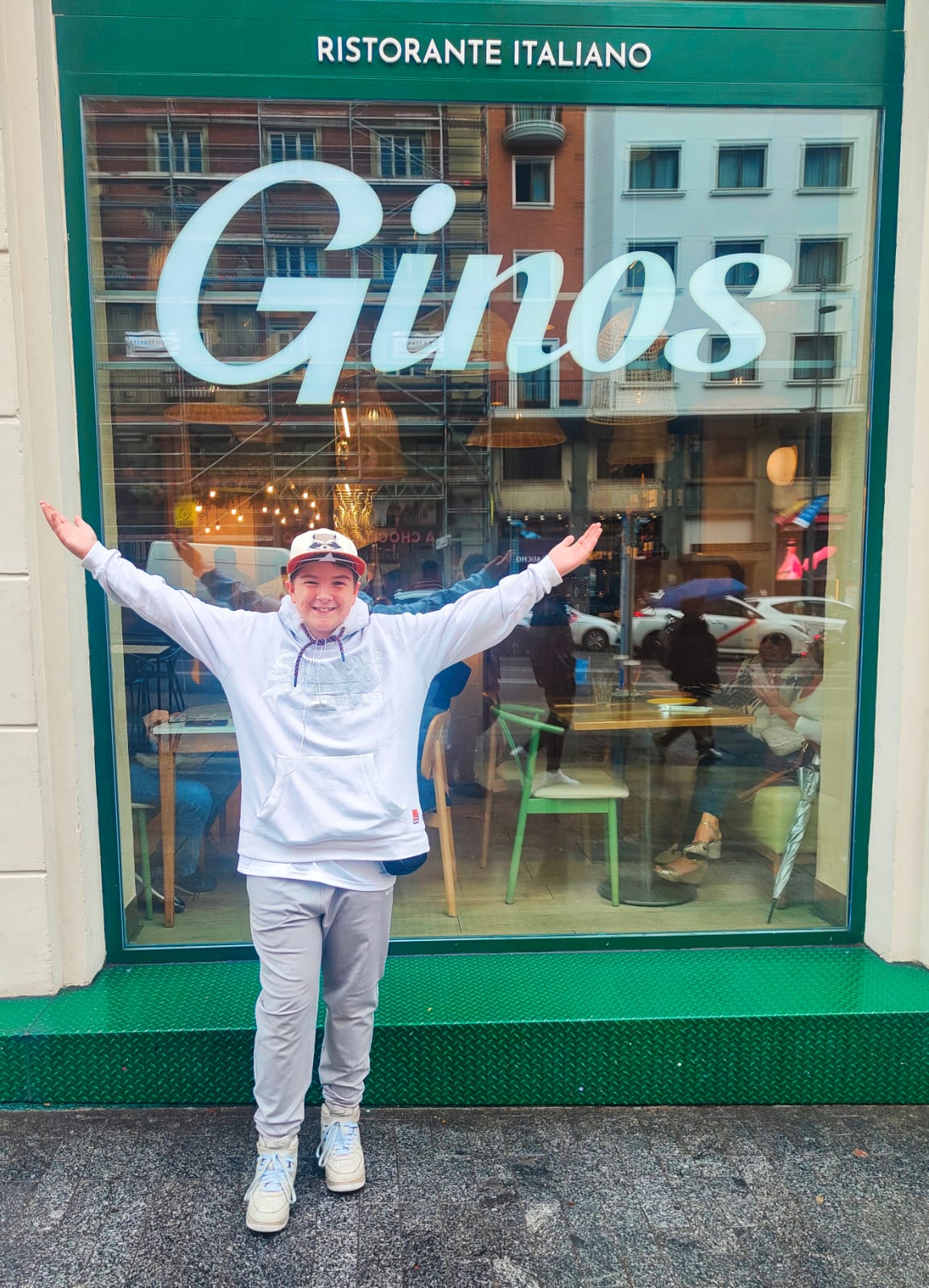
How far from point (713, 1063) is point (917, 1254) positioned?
0.69m

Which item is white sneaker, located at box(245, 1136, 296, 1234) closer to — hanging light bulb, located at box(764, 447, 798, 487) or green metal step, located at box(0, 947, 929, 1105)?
green metal step, located at box(0, 947, 929, 1105)

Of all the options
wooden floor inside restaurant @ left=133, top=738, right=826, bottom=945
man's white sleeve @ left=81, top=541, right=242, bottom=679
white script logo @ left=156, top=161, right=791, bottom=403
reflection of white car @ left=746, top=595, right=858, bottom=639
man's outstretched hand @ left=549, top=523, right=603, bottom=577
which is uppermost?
white script logo @ left=156, top=161, right=791, bottom=403

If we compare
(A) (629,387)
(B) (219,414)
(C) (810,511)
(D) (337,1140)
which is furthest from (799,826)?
(B) (219,414)

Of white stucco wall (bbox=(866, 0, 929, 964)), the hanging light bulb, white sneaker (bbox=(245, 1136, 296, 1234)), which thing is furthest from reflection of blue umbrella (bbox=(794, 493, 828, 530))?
white sneaker (bbox=(245, 1136, 296, 1234))

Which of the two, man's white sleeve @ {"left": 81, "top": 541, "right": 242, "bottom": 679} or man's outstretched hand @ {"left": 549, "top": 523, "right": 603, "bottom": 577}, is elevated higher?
man's outstretched hand @ {"left": 549, "top": 523, "right": 603, "bottom": 577}

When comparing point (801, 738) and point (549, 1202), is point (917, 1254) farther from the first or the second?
point (801, 738)

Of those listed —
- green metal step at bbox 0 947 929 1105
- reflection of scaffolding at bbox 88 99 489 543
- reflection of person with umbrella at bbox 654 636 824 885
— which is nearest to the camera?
green metal step at bbox 0 947 929 1105

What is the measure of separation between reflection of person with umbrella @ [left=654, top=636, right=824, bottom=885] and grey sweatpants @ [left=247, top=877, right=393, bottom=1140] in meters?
1.85

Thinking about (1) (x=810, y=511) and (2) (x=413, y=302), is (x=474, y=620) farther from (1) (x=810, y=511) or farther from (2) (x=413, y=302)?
(1) (x=810, y=511)

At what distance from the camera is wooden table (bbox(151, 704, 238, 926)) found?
3.31 meters

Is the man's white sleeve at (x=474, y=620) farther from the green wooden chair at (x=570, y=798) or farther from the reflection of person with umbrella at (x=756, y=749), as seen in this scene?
→ the reflection of person with umbrella at (x=756, y=749)

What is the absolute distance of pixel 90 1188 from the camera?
2.25m

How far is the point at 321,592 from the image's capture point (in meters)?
2.12

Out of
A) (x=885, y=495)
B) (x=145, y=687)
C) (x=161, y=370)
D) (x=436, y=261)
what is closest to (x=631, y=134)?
(x=436, y=261)
